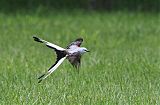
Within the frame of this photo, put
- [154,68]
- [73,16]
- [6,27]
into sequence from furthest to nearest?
[73,16], [6,27], [154,68]

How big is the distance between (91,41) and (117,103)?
20.7ft

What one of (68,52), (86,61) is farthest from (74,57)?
(86,61)

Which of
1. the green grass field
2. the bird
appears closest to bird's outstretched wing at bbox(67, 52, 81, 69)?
the bird

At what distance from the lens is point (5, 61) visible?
8.17m

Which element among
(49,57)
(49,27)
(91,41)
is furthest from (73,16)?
(49,57)

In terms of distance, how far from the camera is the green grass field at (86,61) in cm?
547

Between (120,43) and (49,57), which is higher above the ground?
(120,43)

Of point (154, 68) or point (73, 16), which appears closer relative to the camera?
point (154, 68)

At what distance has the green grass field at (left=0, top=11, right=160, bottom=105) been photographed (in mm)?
5466

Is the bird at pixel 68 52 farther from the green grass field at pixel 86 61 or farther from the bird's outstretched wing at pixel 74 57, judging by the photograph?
the green grass field at pixel 86 61

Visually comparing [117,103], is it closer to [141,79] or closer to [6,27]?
[141,79]

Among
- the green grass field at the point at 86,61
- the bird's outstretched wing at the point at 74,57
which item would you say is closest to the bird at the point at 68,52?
the bird's outstretched wing at the point at 74,57

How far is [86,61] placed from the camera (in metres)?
8.44

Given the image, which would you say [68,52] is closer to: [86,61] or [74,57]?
[74,57]
